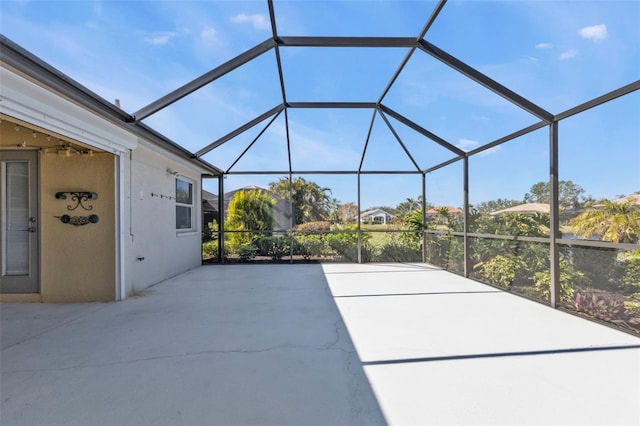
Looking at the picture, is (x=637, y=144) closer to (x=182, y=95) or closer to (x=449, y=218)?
(x=449, y=218)

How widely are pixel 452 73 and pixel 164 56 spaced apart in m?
3.89

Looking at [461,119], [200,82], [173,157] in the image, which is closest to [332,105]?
[461,119]

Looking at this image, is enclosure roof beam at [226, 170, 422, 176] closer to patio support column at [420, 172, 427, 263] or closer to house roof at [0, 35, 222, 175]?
patio support column at [420, 172, 427, 263]

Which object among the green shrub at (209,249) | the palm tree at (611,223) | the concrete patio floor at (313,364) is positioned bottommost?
→ the concrete patio floor at (313,364)

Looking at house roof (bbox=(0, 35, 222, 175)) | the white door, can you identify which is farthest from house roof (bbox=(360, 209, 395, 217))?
the white door

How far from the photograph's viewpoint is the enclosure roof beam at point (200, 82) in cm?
410

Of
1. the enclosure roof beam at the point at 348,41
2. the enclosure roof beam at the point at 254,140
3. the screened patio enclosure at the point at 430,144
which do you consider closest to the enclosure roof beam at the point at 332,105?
the screened patio enclosure at the point at 430,144

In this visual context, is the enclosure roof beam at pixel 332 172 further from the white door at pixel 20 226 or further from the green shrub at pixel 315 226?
the white door at pixel 20 226

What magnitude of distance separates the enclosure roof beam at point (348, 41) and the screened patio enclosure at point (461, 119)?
0.07ft

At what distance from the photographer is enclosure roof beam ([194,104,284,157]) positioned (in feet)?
20.7

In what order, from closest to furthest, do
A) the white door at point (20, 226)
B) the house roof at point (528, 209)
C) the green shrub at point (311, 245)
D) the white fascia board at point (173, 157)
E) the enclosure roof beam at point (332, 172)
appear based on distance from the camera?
the white door at point (20, 226), the house roof at point (528, 209), the white fascia board at point (173, 157), the enclosure roof beam at point (332, 172), the green shrub at point (311, 245)

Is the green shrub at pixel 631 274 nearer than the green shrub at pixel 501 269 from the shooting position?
Yes

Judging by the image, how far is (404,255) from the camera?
8.41 meters

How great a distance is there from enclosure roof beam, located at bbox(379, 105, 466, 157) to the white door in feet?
19.0
